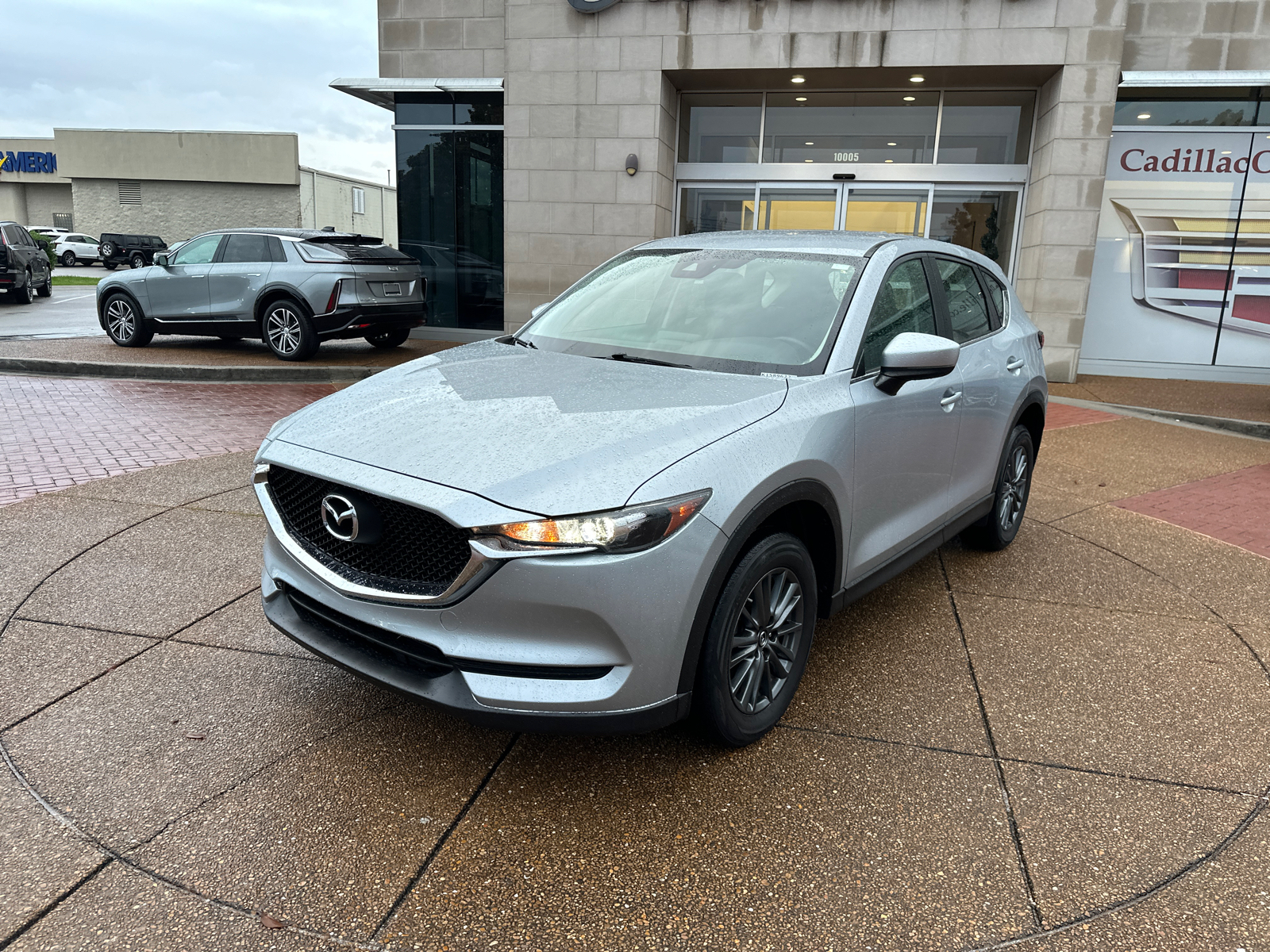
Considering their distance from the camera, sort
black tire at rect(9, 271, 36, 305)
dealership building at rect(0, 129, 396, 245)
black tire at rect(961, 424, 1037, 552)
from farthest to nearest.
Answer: dealership building at rect(0, 129, 396, 245) → black tire at rect(9, 271, 36, 305) → black tire at rect(961, 424, 1037, 552)

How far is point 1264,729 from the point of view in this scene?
3.35 metres

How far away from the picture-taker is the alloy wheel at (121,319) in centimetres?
1323

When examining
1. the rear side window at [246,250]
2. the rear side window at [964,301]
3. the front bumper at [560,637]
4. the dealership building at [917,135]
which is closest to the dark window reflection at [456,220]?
the dealership building at [917,135]

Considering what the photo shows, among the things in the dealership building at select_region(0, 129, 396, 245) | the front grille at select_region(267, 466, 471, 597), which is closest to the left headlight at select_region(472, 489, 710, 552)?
the front grille at select_region(267, 466, 471, 597)

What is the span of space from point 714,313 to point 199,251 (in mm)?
11408

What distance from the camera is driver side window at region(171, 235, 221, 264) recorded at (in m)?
12.6

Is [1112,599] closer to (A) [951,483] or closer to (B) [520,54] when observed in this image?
(A) [951,483]

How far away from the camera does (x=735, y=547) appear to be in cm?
266

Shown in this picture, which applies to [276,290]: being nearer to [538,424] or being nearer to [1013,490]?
[1013,490]

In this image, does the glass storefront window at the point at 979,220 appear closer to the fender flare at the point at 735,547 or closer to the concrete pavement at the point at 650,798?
the concrete pavement at the point at 650,798

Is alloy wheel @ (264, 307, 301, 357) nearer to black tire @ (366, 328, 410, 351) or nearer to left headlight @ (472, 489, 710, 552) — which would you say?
black tire @ (366, 328, 410, 351)

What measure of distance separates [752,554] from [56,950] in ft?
6.87

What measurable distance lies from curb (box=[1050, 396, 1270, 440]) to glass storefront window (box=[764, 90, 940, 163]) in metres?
4.71

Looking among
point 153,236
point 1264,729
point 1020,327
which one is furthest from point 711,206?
point 153,236
